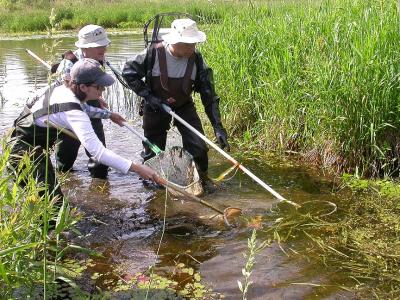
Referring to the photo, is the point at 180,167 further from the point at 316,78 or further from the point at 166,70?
the point at 316,78

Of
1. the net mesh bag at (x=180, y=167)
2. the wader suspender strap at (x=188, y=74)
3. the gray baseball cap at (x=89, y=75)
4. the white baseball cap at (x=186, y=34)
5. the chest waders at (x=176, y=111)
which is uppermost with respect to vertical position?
the white baseball cap at (x=186, y=34)

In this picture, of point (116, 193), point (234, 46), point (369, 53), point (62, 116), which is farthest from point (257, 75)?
A: point (62, 116)

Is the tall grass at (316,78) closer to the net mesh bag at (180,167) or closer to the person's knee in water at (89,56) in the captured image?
the net mesh bag at (180,167)

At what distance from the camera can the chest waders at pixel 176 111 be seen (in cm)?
479

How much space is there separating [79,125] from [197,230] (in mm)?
1412

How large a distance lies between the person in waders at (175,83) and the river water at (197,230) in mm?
630

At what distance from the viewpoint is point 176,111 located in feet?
16.6

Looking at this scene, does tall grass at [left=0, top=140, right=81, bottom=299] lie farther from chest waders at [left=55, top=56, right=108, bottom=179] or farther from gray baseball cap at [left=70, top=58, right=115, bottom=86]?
chest waders at [left=55, top=56, right=108, bottom=179]

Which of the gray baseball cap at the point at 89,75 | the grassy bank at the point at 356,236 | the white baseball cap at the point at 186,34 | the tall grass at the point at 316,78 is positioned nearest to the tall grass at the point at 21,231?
the gray baseball cap at the point at 89,75

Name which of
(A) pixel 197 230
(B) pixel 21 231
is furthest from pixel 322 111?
(B) pixel 21 231

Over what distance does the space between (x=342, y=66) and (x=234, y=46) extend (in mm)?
1818

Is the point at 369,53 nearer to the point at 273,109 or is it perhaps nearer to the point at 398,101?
the point at 398,101

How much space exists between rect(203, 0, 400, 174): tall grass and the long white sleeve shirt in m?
2.40

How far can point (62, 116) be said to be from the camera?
3.38 meters
